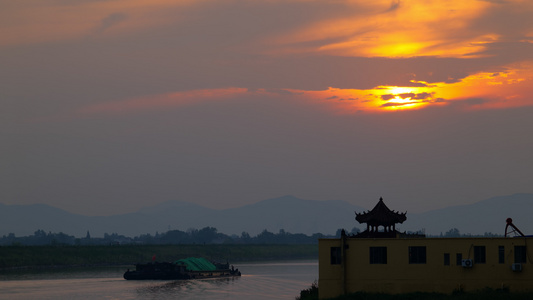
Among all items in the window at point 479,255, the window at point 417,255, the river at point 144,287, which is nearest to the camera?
the window at point 479,255

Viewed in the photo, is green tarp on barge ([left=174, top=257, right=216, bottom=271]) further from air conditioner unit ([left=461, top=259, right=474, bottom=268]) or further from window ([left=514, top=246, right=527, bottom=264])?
window ([left=514, top=246, right=527, bottom=264])

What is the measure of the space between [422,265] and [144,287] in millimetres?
67859

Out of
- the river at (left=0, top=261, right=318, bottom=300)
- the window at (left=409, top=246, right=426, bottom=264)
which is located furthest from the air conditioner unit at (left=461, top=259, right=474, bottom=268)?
the river at (left=0, top=261, right=318, bottom=300)

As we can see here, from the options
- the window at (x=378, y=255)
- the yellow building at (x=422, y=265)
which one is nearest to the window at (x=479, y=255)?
the yellow building at (x=422, y=265)

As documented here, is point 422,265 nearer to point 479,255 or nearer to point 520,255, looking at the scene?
point 479,255

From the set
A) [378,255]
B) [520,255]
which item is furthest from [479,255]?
[378,255]

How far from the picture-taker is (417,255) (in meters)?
63.7

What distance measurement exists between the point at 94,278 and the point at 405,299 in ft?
299

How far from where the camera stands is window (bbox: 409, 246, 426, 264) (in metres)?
63.5

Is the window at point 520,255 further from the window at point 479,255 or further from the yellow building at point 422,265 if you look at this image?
the window at point 479,255

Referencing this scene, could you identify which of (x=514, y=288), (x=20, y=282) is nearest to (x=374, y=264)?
(x=514, y=288)

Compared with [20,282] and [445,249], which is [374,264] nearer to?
[445,249]

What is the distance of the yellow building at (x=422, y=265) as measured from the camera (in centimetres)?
6181

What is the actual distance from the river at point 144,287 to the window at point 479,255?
40.8 m
